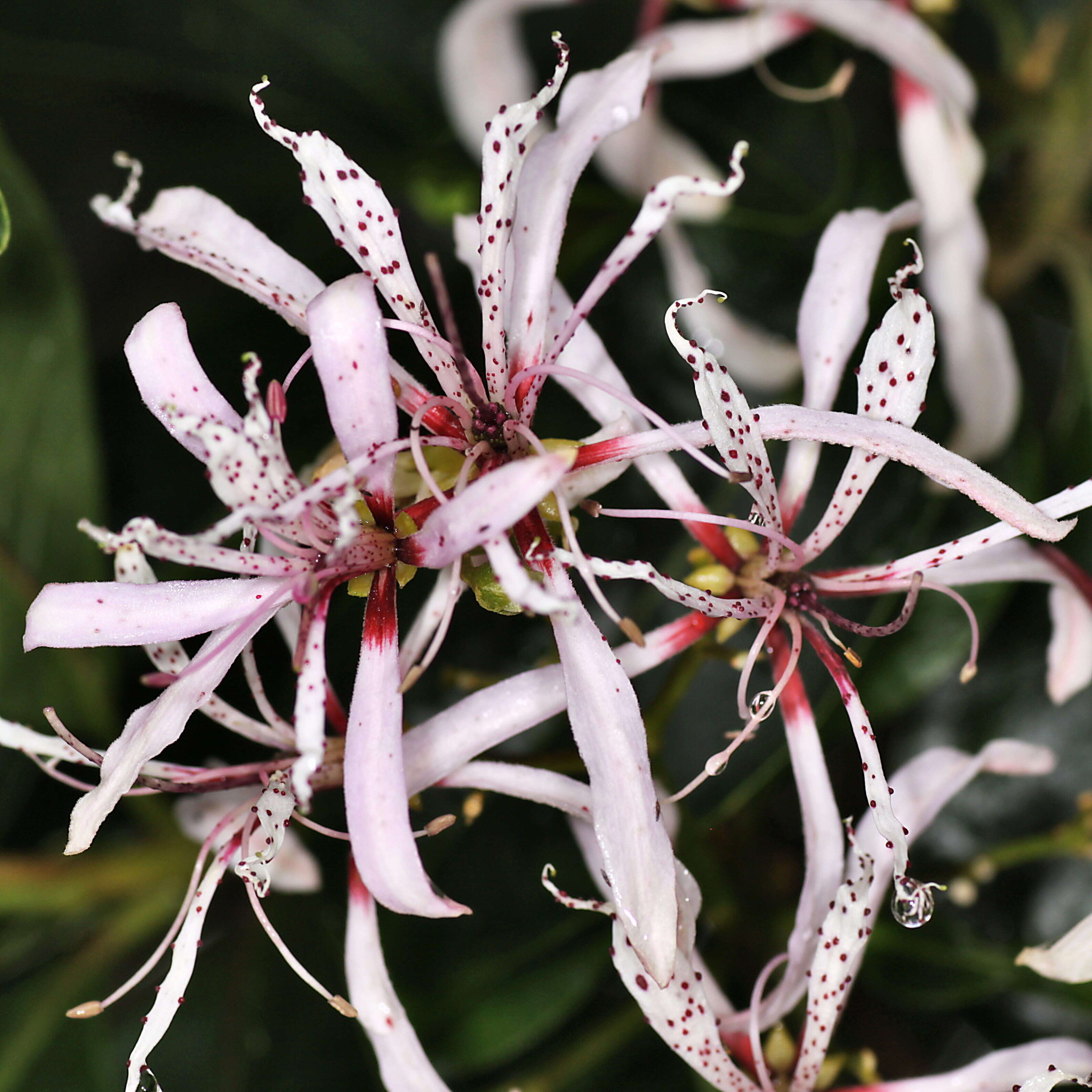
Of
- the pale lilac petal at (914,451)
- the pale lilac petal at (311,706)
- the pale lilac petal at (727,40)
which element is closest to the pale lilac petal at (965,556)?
the pale lilac petal at (914,451)

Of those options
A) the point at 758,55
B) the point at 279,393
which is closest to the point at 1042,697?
the point at 758,55

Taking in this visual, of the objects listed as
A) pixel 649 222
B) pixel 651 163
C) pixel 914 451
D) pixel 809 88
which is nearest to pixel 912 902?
pixel 914 451

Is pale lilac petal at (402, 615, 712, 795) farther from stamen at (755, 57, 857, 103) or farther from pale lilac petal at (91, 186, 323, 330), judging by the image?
stamen at (755, 57, 857, 103)

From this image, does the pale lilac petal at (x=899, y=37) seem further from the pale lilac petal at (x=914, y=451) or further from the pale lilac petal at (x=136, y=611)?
the pale lilac petal at (x=136, y=611)

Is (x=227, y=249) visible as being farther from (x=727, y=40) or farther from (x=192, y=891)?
(x=727, y=40)

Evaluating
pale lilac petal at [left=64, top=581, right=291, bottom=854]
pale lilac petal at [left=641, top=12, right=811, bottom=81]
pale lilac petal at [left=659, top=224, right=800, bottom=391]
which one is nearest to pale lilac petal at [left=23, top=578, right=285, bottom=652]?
pale lilac petal at [left=64, top=581, right=291, bottom=854]

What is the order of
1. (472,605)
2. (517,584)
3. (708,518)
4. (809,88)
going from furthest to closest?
(809,88), (472,605), (708,518), (517,584)
